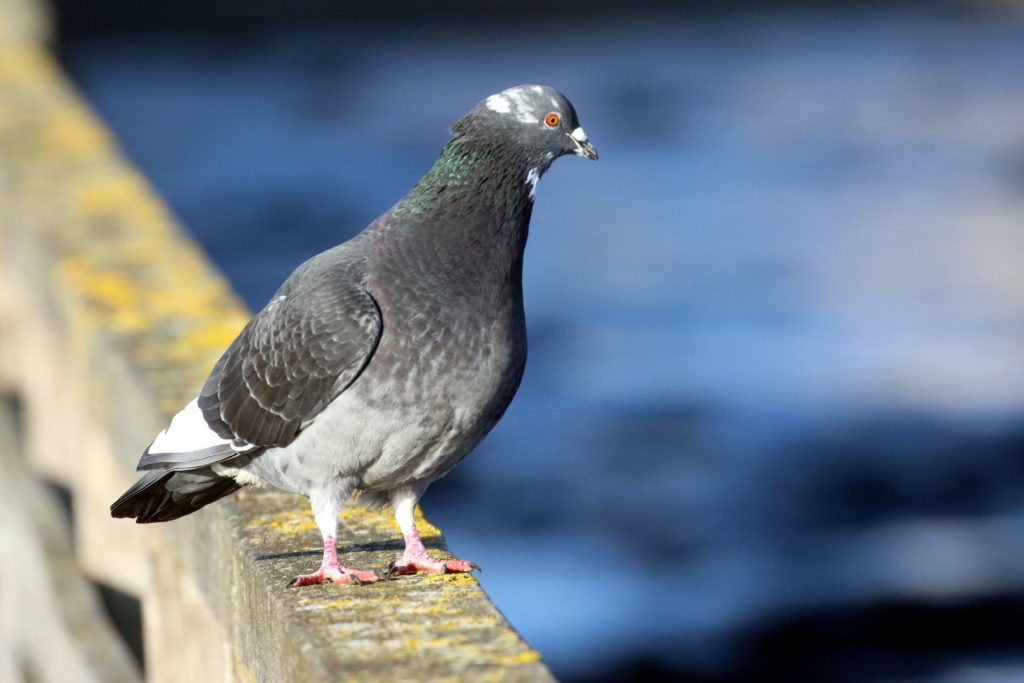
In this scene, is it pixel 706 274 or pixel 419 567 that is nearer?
pixel 419 567

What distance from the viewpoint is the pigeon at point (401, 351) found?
4.00m

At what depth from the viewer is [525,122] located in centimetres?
418

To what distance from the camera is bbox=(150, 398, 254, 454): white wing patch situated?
425 centimetres

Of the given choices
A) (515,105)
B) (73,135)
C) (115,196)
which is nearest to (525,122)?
(515,105)

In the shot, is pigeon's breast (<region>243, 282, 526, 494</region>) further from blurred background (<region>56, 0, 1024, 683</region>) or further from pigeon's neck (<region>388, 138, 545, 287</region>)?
blurred background (<region>56, 0, 1024, 683</region>)

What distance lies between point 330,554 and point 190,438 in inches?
22.1

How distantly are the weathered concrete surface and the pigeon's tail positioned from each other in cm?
12

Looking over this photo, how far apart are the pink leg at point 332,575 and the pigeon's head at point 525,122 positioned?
3.74ft

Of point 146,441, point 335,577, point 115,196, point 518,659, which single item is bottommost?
point 518,659

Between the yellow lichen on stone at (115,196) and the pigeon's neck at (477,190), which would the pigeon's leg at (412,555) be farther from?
the yellow lichen on stone at (115,196)

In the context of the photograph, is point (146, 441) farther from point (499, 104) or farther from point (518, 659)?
point (518, 659)

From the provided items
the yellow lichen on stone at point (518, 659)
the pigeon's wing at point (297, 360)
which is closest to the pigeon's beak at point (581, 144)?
the pigeon's wing at point (297, 360)

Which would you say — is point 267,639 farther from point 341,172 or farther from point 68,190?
point 341,172

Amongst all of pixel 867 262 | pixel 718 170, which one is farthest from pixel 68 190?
pixel 718 170
